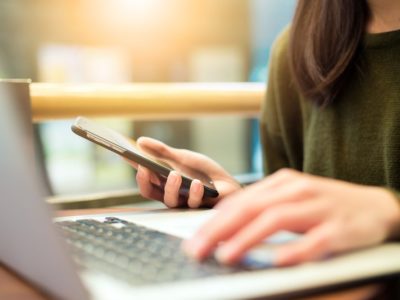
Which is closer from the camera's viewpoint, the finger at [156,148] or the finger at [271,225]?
the finger at [271,225]

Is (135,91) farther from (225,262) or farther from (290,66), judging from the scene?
(225,262)

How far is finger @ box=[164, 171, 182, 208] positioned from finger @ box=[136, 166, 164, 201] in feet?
0.17

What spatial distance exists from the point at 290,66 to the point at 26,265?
0.63m

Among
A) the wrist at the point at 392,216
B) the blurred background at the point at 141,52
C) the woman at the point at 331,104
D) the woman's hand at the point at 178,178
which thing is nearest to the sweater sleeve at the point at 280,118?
the woman at the point at 331,104

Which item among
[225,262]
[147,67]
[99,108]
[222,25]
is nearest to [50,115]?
[99,108]

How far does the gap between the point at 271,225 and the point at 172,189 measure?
28 centimetres

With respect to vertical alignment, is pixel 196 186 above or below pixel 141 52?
above

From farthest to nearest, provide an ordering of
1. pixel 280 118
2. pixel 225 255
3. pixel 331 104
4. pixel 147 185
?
1. pixel 280 118
2. pixel 331 104
3. pixel 147 185
4. pixel 225 255

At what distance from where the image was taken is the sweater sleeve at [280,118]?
0.96 meters

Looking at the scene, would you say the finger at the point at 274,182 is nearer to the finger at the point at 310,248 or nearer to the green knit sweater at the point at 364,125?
the finger at the point at 310,248

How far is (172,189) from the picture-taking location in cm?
64

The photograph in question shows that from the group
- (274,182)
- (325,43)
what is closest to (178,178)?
(274,182)

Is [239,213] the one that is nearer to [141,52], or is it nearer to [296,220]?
[296,220]

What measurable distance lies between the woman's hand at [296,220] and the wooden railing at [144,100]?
1.94 ft
